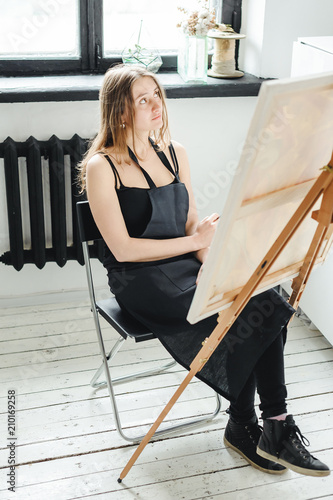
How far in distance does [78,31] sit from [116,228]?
1.26 meters

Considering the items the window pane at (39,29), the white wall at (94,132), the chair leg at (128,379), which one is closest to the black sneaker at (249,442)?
the chair leg at (128,379)

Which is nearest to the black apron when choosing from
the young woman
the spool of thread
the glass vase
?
the young woman

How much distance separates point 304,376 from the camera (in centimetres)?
254

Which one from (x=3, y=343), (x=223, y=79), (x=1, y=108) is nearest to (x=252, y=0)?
(x=223, y=79)

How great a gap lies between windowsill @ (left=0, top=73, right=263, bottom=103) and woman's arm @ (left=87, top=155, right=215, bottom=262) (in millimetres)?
706

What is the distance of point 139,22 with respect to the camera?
2.91 metres

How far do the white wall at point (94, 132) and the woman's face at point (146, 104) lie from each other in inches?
28.7

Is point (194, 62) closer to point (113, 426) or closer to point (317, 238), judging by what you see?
point (317, 238)

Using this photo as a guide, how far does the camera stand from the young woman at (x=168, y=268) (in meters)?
1.91

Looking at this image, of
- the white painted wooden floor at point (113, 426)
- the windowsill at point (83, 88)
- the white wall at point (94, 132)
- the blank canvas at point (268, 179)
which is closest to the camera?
the blank canvas at point (268, 179)

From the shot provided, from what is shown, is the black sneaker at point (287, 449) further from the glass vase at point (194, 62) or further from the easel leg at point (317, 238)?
the glass vase at point (194, 62)

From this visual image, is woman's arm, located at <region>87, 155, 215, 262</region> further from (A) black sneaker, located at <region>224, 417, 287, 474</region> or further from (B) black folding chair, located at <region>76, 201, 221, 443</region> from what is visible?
(A) black sneaker, located at <region>224, 417, 287, 474</region>

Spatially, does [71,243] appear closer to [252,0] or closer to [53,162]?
[53,162]

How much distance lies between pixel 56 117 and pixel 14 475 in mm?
1467
